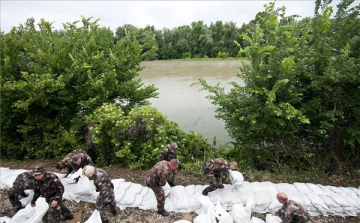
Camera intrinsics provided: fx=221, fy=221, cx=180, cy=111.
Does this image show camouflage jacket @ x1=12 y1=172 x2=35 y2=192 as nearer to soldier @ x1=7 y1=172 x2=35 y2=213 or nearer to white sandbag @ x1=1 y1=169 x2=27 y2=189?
soldier @ x1=7 y1=172 x2=35 y2=213

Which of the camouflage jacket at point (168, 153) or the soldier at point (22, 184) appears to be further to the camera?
the camouflage jacket at point (168, 153)

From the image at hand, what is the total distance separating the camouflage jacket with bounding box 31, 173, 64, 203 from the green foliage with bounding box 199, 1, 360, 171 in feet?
12.3

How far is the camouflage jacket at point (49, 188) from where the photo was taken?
12.3 feet

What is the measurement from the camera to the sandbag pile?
4035mm

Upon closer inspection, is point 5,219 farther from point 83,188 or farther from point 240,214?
point 240,214

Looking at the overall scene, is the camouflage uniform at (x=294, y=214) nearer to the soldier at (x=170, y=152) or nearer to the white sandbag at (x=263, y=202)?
the white sandbag at (x=263, y=202)

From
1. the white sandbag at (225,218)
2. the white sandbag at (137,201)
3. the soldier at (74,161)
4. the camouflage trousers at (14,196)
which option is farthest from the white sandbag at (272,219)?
the camouflage trousers at (14,196)

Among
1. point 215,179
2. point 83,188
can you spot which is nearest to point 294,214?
point 215,179

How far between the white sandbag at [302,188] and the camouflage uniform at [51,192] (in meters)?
4.59

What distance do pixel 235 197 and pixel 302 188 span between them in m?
1.51

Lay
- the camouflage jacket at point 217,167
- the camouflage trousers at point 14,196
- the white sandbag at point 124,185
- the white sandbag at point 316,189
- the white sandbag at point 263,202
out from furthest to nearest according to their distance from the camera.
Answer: the white sandbag at point 124,185 < the white sandbag at point 316,189 < the camouflage jacket at point 217,167 < the white sandbag at point 263,202 < the camouflage trousers at point 14,196

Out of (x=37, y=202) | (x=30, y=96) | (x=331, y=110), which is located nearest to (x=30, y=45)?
(x=30, y=96)

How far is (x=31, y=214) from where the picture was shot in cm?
387

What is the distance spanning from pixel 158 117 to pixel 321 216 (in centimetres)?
411
